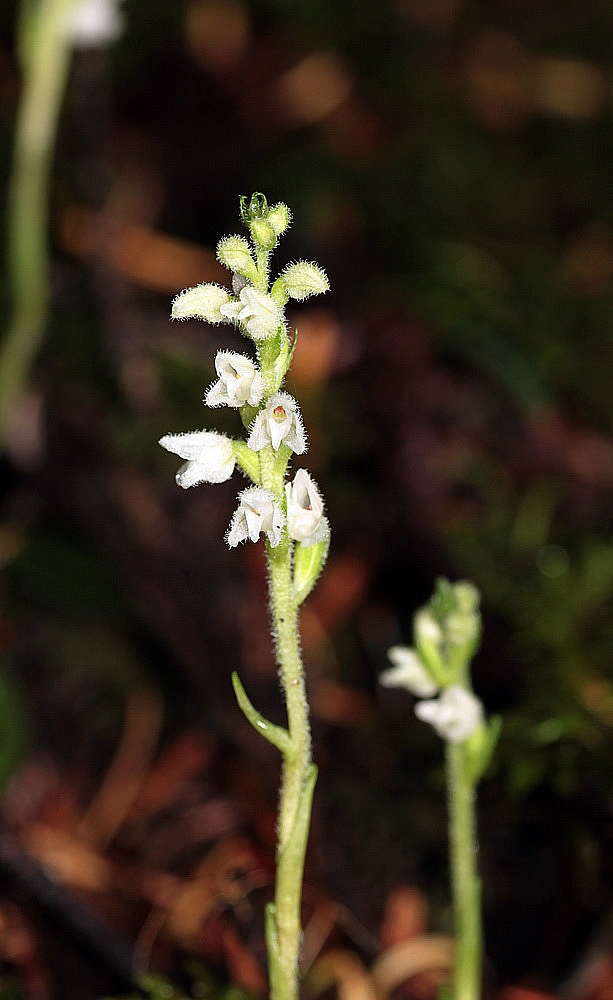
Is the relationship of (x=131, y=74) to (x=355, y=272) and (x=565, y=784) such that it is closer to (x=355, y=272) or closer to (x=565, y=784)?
(x=355, y=272)

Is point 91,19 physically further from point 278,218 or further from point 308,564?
point 308,564

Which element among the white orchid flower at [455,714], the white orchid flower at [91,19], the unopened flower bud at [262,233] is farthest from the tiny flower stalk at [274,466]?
the white orchid flower at [91,19]

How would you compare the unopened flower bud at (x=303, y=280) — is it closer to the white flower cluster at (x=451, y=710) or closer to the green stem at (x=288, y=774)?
the green stem at (x=288, y=774)

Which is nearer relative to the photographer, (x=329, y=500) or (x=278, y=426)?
(x=278, y=426)

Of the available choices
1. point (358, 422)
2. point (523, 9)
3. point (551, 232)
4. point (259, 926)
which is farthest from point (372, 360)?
point (523, 9)

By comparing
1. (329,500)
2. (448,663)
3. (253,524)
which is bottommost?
(253,524)

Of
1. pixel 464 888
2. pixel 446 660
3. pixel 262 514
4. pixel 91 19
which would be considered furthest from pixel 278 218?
pixel 91 19
